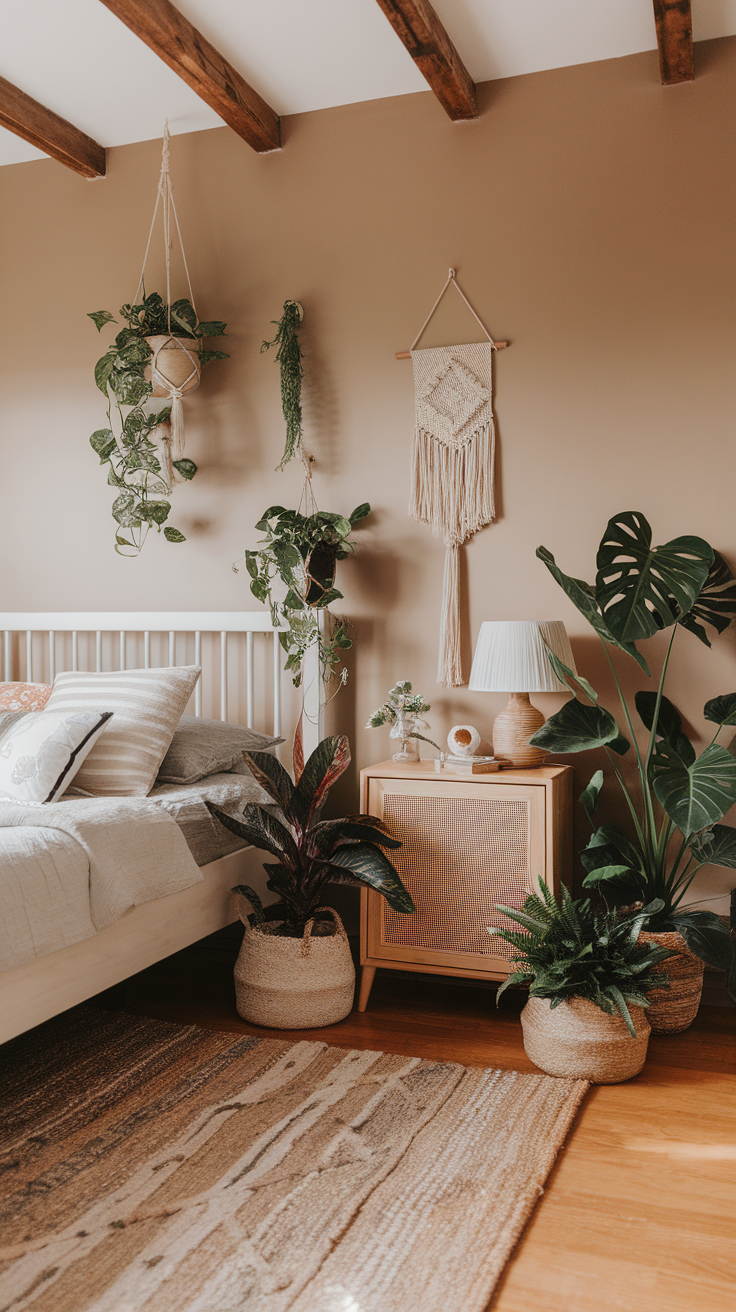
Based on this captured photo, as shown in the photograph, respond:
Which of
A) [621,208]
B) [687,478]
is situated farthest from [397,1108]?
[621,208]

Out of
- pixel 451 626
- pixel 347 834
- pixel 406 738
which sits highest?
pixel 451 626

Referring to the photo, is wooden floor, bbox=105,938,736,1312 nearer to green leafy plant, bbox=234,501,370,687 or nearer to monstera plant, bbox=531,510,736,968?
monstera plant, bbox=531,510,736,968

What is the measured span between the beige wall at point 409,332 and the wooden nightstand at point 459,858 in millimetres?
442

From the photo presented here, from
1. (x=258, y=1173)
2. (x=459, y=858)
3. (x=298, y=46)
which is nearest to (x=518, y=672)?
(x=459, y=858)

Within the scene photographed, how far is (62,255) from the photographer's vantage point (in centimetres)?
349

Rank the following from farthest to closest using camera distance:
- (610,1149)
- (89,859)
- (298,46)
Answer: (298,46), (89,859), (610,1149)

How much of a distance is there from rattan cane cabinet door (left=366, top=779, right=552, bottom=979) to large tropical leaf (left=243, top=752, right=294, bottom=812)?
0.24 metres

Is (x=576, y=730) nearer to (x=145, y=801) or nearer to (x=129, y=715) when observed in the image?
(x=145, y=801)

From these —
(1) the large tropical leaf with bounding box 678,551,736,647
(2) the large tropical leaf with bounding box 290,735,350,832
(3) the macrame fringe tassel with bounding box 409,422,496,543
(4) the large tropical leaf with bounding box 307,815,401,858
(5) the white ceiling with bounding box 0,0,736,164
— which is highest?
(5) the white ceiling with bounding box 0,0,736,164

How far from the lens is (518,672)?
256cm

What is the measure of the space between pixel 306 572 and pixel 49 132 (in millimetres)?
1717

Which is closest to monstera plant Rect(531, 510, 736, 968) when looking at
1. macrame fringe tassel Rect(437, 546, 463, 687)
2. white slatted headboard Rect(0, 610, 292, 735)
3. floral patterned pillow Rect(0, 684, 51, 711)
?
macrame fringe tassel Rect(437, 546, 463, 687)

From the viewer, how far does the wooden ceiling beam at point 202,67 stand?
2477 millimetres

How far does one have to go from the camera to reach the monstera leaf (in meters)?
2.46
